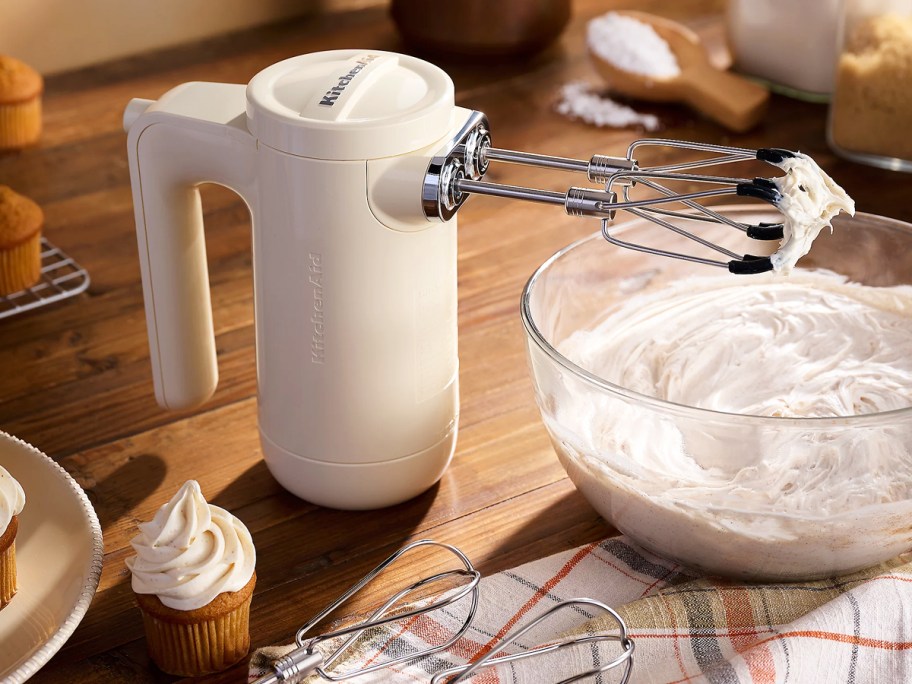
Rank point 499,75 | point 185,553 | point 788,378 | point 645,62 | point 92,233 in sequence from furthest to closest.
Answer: point 499,75 < point 645,62 < point 92,233 < point 788,378 < point 185,553

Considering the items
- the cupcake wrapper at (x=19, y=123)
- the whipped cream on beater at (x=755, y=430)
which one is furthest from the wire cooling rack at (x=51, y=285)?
the whipped cream on beater at (x=755, y=430)

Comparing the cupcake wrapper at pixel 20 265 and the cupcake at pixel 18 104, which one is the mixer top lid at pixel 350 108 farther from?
the cupcake at pixel 18 104

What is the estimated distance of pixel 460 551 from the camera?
0.69 metres

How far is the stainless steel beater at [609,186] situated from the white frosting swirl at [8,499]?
0.26 metres

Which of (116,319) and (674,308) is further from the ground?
(674,308)

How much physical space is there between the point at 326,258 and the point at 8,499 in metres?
0.21

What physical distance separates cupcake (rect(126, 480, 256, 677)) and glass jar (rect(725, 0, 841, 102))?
95 cm

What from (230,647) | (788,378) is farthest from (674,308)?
(230,647)

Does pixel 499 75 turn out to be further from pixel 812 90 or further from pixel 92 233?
pixel 92 233

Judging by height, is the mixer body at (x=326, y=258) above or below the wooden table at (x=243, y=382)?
above

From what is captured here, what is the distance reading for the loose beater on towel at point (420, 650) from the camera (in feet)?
1.90

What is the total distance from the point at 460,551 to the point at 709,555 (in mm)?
147

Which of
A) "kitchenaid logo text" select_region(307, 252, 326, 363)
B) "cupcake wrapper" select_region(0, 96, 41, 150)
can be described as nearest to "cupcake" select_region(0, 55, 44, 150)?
"cupcake wrapper" select_region(0, 96, 41, 150)

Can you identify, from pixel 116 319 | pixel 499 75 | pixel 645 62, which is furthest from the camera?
pixel 499 75
